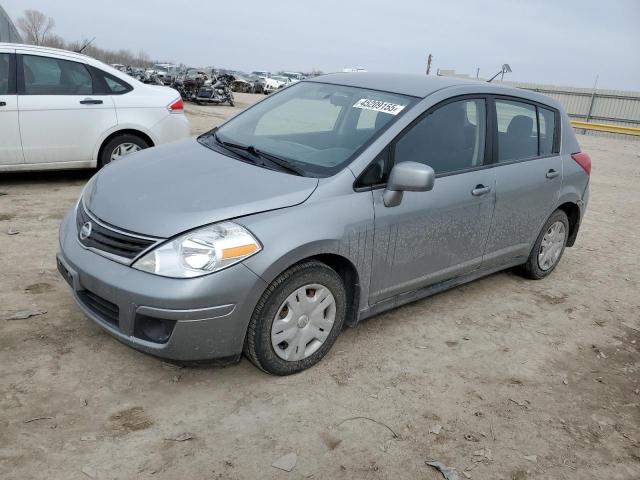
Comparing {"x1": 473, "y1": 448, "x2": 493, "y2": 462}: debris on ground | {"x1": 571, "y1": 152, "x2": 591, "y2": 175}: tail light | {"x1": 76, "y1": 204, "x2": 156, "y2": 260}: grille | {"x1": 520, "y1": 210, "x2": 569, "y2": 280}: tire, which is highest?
{"x1": 571, "y1": 152, "x2": 591, "y2": 175}: tail light

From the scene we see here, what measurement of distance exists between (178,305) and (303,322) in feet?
2.51

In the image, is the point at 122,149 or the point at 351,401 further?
the point at 122,149

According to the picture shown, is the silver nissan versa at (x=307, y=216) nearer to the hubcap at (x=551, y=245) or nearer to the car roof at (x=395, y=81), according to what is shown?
the car roof at (x=395, y=81)

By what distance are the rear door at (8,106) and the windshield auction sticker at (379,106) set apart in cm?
417

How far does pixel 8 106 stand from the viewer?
5.96 metres

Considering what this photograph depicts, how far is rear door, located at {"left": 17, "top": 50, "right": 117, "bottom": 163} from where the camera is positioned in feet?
20.0

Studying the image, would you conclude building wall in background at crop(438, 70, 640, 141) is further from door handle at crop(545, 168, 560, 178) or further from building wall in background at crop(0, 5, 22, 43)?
door handle at crop(545, 168, 560, 178)

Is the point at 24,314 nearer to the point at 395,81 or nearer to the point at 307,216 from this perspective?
the point at 307,216

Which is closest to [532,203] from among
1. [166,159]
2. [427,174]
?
[427,174]

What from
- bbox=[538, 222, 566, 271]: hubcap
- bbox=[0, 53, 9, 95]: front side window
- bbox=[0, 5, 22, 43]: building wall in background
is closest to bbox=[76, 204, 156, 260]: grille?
bbox=[538, 222, 566, 271]: hubcap

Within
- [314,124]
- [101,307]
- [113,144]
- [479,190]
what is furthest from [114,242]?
[113,144]

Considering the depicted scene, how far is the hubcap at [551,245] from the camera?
4945 millimetres

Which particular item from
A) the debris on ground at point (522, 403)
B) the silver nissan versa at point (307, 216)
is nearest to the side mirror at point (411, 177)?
the silver nissan versa at point (307, 216)

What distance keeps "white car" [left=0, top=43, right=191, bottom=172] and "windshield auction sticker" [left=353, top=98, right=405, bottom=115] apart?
3863mm
